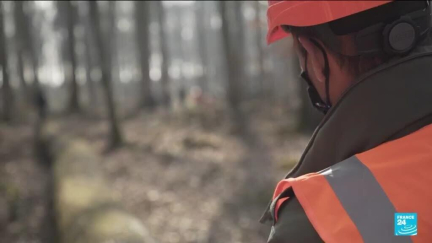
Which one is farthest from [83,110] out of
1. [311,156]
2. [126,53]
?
[126,53]

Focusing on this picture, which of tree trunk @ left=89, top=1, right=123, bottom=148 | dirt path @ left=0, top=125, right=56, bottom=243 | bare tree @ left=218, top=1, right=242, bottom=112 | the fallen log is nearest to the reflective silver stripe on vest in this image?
the fallen log

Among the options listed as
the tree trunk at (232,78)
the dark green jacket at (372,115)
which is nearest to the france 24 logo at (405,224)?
the dark green jacket at (372,115)

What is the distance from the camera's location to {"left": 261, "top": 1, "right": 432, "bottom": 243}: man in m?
0.94

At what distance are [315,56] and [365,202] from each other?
421 mm

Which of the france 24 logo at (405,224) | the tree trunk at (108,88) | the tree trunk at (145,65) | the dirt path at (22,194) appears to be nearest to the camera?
the france 24 logo at (405,224)

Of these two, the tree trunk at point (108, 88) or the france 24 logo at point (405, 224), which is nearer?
the france 24 logo at point (405, 224)

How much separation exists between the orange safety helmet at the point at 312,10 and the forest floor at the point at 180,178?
272 centimetres

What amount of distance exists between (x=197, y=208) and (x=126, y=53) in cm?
2955

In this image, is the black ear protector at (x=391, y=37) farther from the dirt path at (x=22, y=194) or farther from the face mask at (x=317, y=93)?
the dirt path at (x=22, y=194)

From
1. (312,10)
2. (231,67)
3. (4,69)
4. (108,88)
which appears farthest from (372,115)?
(231,67)

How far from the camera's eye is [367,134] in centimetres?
100

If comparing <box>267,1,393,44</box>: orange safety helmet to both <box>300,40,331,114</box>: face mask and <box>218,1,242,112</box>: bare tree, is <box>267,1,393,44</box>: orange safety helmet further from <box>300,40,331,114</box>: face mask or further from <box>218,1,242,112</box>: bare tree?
<box>218,1,242,112</box>: bare tree

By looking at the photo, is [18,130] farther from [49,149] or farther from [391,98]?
[391,98]

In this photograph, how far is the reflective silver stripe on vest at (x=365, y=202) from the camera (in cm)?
94
